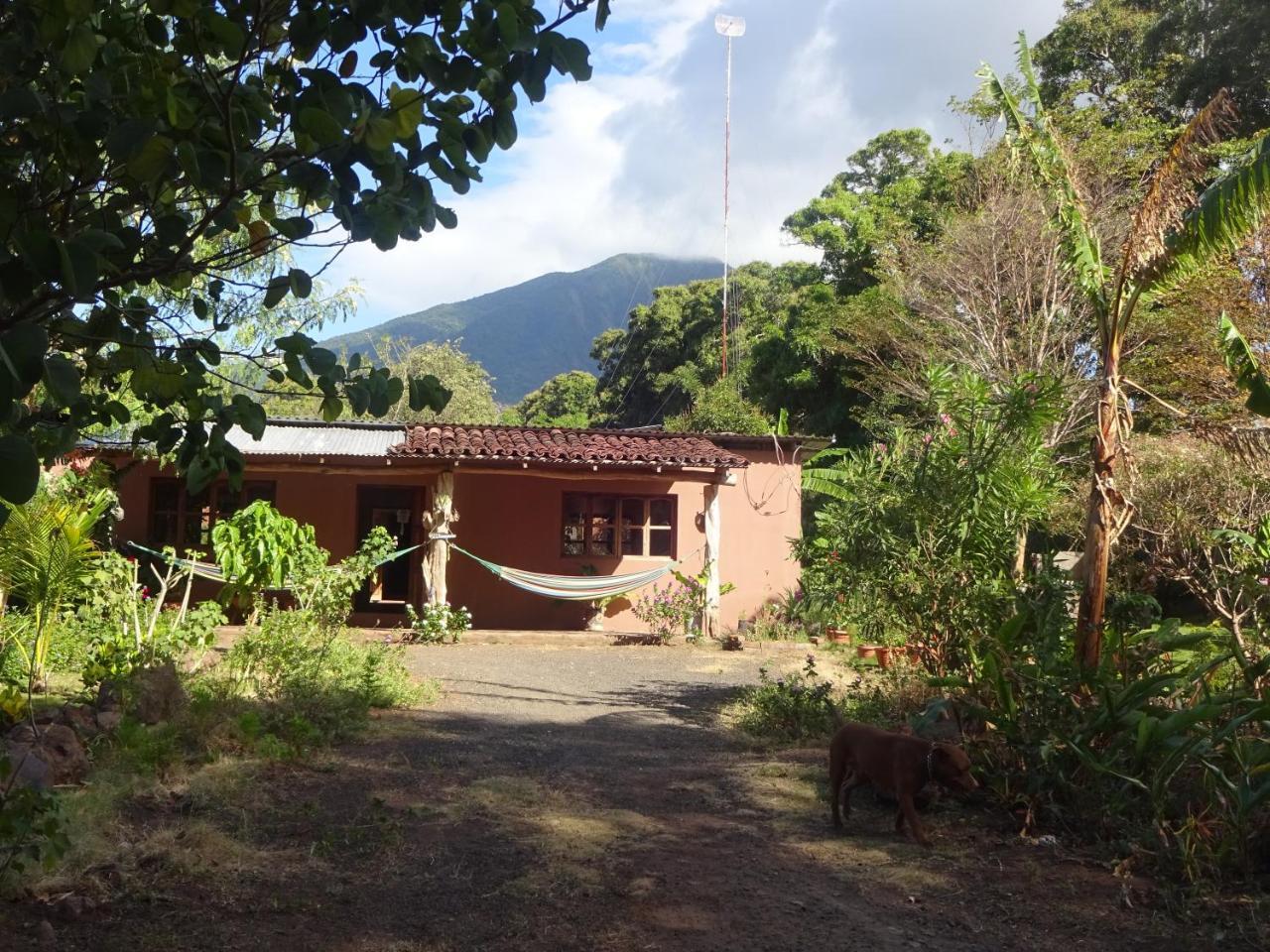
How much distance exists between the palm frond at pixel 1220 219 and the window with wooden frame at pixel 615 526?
9.88 metres

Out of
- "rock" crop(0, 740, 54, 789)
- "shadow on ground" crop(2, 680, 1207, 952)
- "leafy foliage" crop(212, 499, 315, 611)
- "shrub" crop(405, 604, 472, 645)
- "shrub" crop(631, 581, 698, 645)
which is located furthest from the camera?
"shrub" crop(631, 581, 698, 645)

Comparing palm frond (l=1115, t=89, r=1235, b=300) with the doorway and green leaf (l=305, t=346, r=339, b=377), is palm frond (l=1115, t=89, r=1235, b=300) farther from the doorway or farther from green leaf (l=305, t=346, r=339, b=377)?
the doorway

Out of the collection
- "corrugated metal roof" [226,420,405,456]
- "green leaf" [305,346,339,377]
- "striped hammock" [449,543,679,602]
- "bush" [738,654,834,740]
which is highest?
"corrugated metal roof" [226,420,405,456]

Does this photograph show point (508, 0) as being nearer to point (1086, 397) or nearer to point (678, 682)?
point (678, 682)

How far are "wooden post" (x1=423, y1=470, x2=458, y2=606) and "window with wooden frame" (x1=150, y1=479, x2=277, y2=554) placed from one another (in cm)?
270

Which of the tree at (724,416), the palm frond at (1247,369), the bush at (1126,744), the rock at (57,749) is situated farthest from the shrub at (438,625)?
the tree at (724,416)

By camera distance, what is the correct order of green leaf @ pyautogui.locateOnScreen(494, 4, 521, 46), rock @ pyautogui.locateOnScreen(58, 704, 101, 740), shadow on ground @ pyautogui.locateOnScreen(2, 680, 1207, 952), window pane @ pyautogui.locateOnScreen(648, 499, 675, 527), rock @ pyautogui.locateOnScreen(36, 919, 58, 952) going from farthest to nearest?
1. window pane @ pyautogui.locateOnScreen(648, 499, 675, 527)
2. rock @ pyautogui.locateOnScreen(58, 704, 101, 740)
3. shadow on ground @ pyautogui.locateOnScreen(2, 680, 1207, 952)
4. rock @ pyautogui.locateOnScreen(36, 919, 58, 952)
5. green leaf @ pyautogui.locateOnScreen(494, 4, 521, 46)

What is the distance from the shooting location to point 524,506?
14.9 m

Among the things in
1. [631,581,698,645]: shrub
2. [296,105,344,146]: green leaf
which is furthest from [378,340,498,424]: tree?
[296,105,344,146]: green leaf

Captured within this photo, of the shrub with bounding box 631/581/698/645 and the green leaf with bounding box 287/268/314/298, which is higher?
the green leaf with bounding box 287/268/314/298

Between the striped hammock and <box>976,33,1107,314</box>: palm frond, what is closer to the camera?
<box>976,33,1107,314</box>: palm frond

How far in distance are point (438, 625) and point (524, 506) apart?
2640 millimetres

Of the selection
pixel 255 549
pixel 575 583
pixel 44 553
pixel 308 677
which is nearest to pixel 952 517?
pixel 308 677

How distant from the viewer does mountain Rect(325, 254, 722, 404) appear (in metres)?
142
